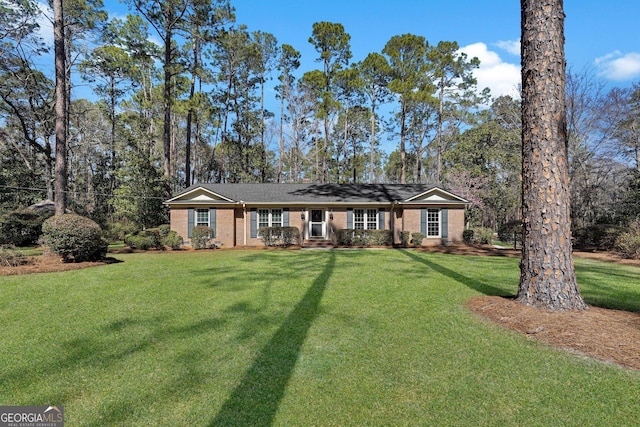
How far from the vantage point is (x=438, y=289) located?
21.4 feet

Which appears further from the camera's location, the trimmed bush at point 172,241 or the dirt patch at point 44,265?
the trimmed bush at point 172,241

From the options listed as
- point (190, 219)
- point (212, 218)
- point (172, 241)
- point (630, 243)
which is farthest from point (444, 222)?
point (172, 241)

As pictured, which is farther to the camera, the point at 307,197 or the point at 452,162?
the point at 452,162

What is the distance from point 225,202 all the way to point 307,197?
4.76m

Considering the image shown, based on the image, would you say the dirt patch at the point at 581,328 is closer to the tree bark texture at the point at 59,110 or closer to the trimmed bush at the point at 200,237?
the trimmed bush at the point at 200,237

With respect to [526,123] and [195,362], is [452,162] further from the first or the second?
[195,362]

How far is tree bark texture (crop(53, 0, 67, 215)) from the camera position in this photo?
37.9ft

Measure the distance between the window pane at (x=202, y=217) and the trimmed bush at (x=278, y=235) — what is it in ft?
10.5

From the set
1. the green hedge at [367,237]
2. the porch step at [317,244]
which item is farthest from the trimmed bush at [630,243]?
the porch step at [317,244]

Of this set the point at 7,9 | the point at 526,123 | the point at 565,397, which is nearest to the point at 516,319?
the point at 565,397

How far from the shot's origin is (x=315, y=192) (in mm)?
18938

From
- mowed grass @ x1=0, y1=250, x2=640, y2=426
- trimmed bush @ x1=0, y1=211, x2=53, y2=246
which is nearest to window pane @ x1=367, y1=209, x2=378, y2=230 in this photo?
mowed grass @ x1=0, y1=250, x2=640, y2=426

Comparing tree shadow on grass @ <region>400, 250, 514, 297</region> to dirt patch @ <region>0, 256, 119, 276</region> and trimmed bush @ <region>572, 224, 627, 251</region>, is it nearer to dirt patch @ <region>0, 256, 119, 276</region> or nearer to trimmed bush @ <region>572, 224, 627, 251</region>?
trimmed bush @ <region>572, 224, 627, 251</region>

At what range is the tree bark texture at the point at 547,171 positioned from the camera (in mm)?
4548
